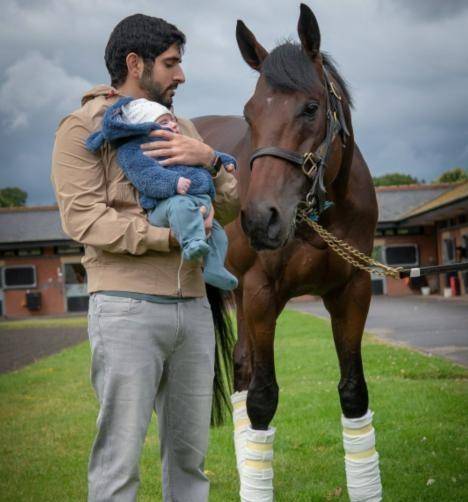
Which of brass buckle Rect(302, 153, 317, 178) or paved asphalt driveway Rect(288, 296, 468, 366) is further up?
brass buckle Rect(302, 153, 317, 178)

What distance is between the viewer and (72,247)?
34719 millimetres

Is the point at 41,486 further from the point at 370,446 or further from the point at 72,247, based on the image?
Result: the point at 72,247

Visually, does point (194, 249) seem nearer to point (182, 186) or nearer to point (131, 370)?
point (182, 186)

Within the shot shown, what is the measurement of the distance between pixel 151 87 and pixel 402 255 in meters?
31.1

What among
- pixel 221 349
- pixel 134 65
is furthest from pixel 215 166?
pixel 221 349

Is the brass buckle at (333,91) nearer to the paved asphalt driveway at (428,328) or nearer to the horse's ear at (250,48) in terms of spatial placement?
the horse's ear at (250,48)

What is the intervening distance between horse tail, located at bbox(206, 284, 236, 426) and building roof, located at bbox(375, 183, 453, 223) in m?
31.0

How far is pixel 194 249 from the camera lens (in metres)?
2.39

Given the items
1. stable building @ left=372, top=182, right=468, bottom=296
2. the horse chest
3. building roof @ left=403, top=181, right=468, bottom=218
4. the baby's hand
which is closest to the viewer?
the baby's hand

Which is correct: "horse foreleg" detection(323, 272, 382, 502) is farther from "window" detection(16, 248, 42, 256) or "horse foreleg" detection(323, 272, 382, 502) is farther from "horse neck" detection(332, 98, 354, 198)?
"window" detection(16, 248, 42, 256)

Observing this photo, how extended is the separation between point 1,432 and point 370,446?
396 cm

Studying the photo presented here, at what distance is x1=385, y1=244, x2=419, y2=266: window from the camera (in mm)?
32375

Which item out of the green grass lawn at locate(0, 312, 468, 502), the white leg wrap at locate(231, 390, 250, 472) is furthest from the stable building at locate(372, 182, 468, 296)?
the white leg wrap at locate(231, 390, 250, 472)

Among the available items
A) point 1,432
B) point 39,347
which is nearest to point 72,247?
point 39,347
